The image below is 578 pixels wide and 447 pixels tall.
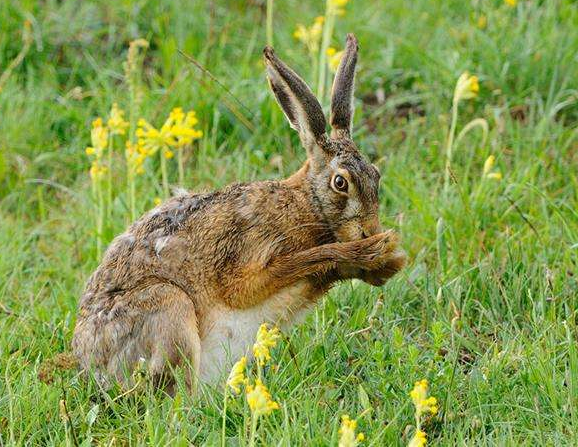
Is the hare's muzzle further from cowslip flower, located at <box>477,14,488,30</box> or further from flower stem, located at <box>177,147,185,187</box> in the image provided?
cowslip flower, located at <box>477,14,488,30</box>

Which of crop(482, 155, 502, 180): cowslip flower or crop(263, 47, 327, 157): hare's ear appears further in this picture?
crop(482, 155, 502, 180): cowslip flower

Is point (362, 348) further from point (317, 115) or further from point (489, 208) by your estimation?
point (489, 208)

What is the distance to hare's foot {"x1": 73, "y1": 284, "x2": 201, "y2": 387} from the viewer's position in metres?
5.20

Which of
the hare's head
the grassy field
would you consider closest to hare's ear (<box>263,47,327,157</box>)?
the hare's head

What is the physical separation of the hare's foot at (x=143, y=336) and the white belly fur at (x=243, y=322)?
15 centimetres

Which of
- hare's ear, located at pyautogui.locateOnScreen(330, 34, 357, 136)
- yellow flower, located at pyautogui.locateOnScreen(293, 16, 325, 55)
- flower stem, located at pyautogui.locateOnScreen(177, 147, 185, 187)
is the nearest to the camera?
hare's ear, located at pyautogui.locateOnScreen(330, 34, 357, 136)

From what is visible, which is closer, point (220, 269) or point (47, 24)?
point (220, 269)

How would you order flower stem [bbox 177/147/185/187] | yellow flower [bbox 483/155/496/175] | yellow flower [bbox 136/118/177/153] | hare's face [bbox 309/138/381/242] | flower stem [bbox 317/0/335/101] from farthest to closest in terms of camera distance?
flower stem [bbox 317/0/335/101] → flower stem [bbox 177/147/185/187] → yellow flower [bbox 483/155/496/175] → yellow flower [bbox 136/118/177/153] → hare's face [bbox 309/138/381/242]

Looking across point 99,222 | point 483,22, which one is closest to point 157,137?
point 99,222

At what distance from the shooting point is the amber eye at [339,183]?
5562mm

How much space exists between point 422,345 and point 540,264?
875 millimetres

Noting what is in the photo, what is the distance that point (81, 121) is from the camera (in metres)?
7.91

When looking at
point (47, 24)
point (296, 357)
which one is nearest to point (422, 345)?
point (296, 357)

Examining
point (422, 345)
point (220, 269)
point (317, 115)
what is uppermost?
point (317, 115)
